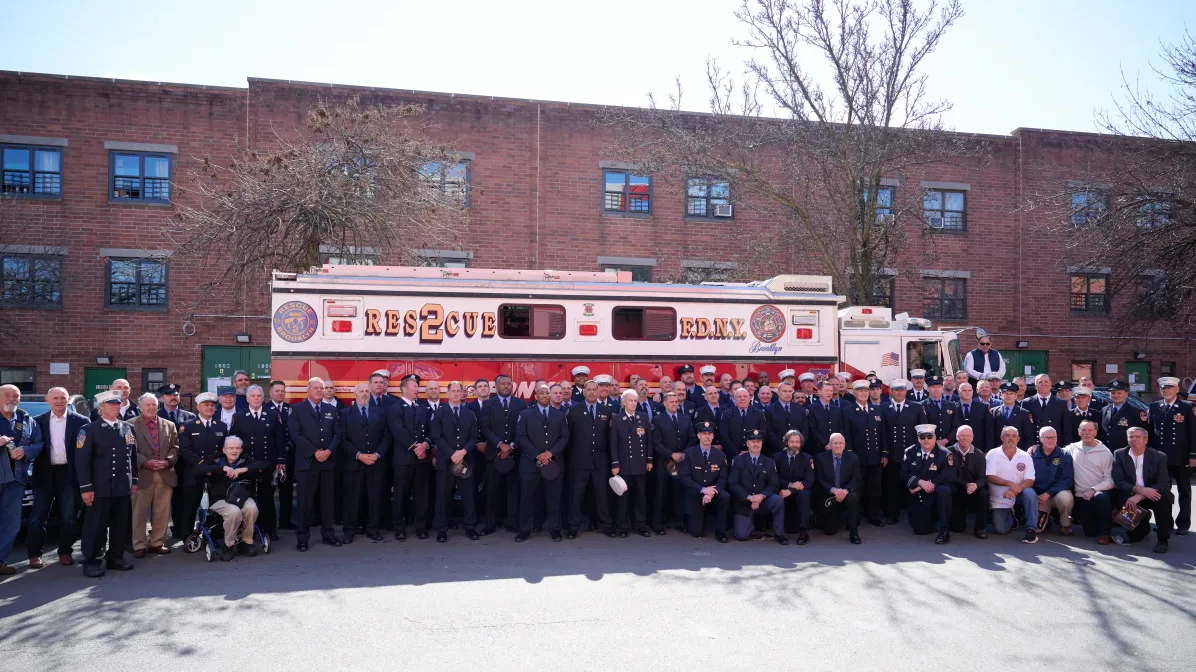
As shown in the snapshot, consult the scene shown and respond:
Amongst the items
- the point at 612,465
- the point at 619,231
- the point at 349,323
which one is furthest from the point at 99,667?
the point at 619,231

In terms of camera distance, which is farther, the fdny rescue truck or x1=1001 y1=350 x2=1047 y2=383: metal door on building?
x1=1001 y1=350 x2=1047 y2=383: metal door on building

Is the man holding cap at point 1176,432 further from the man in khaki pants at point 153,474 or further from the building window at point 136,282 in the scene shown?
the building window at point 136,282

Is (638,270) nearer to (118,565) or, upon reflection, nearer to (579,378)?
(579,378)

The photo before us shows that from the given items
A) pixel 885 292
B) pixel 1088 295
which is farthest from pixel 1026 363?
pixel 885 292

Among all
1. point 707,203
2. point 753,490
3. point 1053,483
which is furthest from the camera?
point 707,203

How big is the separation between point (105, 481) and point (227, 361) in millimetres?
14465

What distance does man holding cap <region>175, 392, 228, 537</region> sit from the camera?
9680 millimetres

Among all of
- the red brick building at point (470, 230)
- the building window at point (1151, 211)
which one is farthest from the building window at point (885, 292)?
the building window at point (1151, 211)

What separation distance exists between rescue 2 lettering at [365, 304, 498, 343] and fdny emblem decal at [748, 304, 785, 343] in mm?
4495

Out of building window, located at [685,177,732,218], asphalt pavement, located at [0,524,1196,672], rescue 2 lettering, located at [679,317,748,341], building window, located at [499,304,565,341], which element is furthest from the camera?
building window, located at [685,177,732,218]

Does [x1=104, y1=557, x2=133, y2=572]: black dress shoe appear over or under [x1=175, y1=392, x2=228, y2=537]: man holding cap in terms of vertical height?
under

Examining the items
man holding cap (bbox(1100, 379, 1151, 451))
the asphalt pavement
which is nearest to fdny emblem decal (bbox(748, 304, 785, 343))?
the asphalt pavement

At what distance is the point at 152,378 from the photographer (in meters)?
22.0

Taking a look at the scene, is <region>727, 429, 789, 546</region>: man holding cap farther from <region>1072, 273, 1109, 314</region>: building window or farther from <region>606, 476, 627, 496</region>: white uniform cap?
<region>1072, 273, 1109, 314</region>: building window
